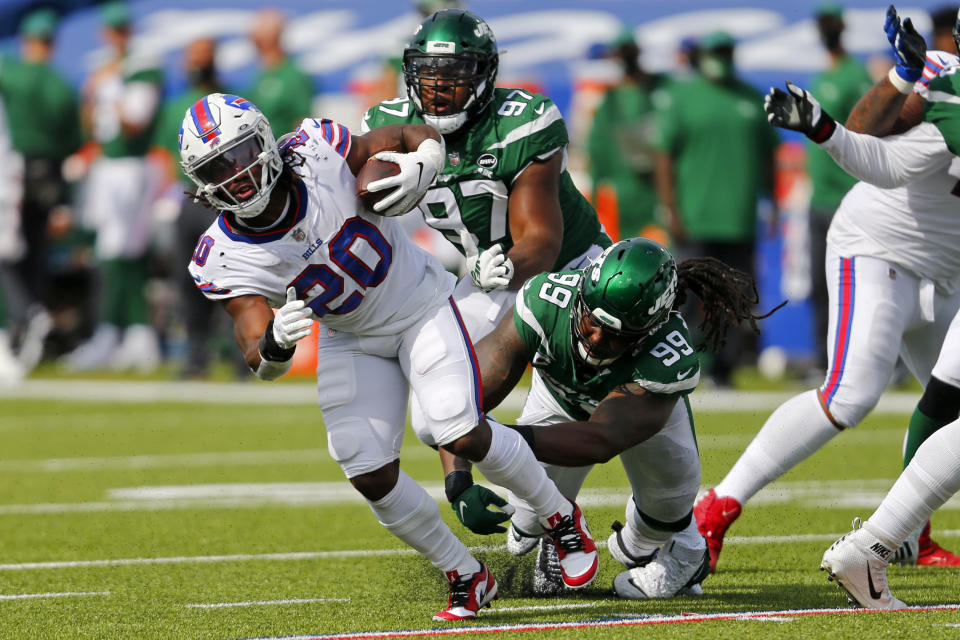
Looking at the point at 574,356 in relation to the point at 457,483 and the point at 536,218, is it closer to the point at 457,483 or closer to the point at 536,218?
the point at 457,483

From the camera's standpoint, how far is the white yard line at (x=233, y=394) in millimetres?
10031

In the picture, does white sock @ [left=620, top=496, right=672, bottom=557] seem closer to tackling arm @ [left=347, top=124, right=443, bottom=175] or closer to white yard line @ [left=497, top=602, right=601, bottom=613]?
white yard line @ [left=497, top=602, right=601, bottom=613]

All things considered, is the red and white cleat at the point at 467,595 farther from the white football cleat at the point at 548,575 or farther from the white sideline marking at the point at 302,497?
the white sideline marking at the point at 302,497

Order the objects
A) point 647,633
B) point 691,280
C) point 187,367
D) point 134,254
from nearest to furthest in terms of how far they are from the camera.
Answer: point 647,633 < point 691,280 < point 187,367 < point 134,254

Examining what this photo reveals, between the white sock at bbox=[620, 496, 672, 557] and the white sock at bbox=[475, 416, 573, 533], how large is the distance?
2.01 ft

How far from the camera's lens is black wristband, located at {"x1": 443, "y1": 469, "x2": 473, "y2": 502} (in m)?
4.28

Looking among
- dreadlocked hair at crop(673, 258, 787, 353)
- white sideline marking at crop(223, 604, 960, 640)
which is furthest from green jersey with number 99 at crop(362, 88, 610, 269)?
white sideline marking at crop(223, 604, 960, 640)

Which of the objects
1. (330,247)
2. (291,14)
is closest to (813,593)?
(330,247)

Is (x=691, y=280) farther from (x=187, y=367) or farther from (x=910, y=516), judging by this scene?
(x=187, y=367)

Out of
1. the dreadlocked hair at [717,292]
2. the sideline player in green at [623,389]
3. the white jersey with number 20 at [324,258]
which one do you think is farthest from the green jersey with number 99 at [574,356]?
the white jersey with number 20 at [324,258]

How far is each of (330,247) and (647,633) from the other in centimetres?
141

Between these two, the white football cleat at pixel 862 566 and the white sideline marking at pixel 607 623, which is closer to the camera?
the white sideline marking at pixel 607 623

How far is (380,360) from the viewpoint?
4.62 meters

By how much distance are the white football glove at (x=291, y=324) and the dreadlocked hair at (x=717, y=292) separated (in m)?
1.26
